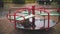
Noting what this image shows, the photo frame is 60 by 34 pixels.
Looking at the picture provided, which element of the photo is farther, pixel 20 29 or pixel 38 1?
pixel 38 1

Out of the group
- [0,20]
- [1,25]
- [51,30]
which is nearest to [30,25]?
[51,30]

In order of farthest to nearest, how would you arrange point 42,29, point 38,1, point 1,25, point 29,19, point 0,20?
1. point 38,1
2. point 0,20
3. point 1,25
4. point 29,19
5. point 42,29

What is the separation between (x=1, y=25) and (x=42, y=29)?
1312mm

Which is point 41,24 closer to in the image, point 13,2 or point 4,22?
point 4,22

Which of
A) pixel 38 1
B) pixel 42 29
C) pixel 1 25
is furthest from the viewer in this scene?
pixel 38 1

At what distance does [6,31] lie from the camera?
415 centimetres

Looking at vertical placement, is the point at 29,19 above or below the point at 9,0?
below

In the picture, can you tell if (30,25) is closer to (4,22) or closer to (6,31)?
(6,31)

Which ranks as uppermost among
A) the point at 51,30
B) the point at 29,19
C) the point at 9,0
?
the point at 9,0

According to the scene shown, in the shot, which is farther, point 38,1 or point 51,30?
point 38,1

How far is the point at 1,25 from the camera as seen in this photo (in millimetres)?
4617

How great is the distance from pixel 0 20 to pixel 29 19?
1223 millimetres

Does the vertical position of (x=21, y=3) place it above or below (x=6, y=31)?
above

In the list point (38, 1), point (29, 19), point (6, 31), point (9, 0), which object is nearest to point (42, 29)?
point (29, 19)
